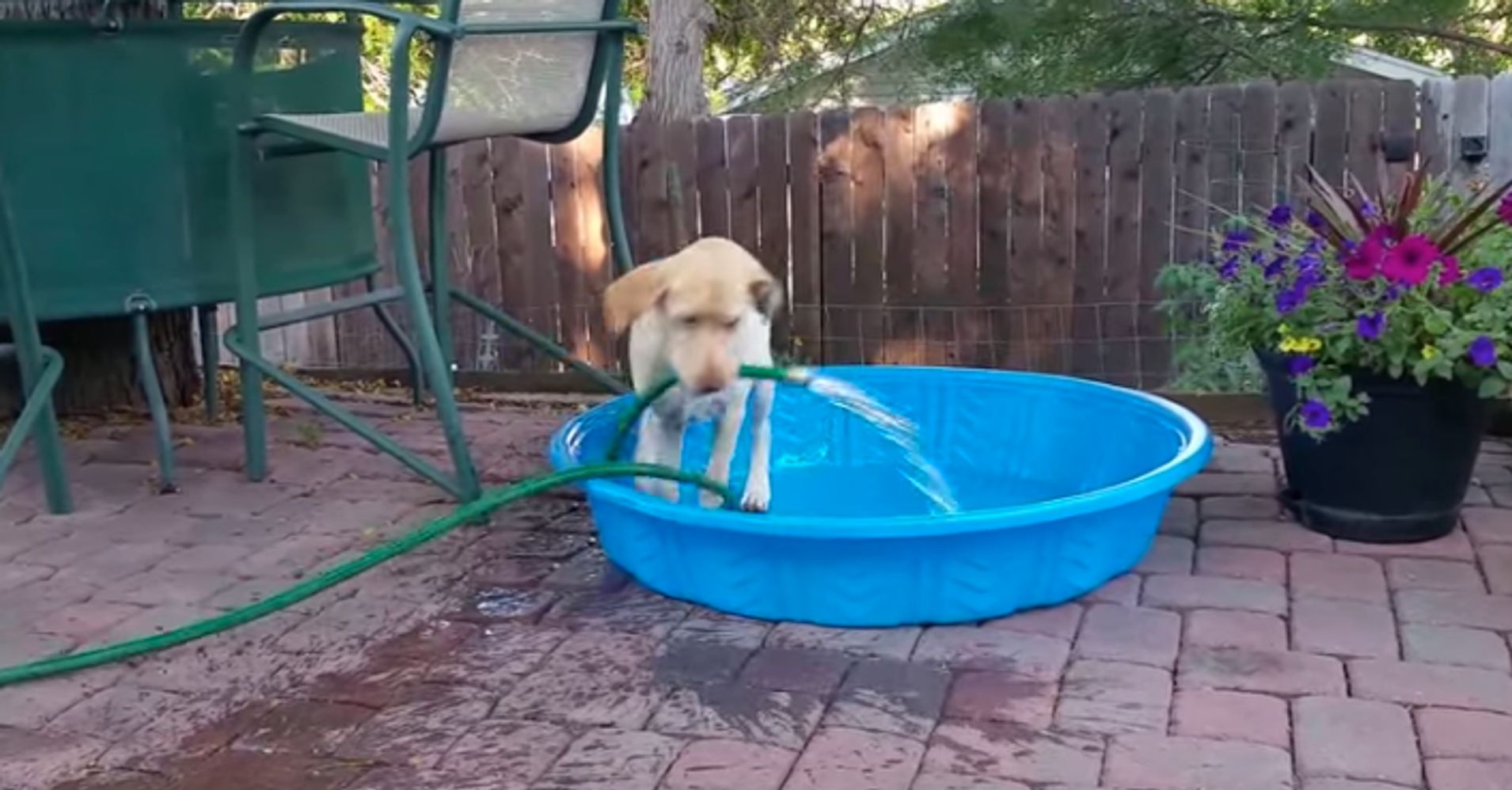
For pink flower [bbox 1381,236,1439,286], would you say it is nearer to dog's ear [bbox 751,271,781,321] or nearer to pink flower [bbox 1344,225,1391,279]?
pink flower [bbox 1344,225,1391,279]

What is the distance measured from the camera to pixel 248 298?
151 inches

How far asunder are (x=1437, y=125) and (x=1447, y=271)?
2387 millimetres

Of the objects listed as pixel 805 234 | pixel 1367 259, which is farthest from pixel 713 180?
pixel 1367 259

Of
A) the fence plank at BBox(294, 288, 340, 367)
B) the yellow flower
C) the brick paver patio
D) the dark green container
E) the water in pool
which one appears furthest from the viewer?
the fence plank at BBox(294, 288, 340, 367)

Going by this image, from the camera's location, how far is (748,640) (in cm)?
275

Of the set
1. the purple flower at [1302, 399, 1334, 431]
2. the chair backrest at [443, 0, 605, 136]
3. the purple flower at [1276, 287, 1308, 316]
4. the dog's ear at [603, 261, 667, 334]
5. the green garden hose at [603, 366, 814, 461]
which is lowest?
the purple flower at [1302, 399, 1334, 431]

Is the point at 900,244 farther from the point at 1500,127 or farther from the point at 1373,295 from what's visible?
the point at 1373,295

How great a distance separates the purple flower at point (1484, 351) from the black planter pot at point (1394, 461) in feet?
0.38

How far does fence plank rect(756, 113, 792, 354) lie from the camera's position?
18.7ft

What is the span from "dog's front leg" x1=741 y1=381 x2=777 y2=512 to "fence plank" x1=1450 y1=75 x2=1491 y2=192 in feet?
10.5

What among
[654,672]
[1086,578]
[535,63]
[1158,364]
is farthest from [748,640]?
[1158,364]

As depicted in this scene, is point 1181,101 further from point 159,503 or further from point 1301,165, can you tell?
point 159,503

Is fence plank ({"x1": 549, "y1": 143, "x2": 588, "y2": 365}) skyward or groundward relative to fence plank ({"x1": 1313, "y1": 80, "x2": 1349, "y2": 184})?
groundward

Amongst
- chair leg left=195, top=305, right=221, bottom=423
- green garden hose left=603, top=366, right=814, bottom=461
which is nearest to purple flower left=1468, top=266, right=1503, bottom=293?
green garden hose left=603, top=366, right=814, bottom=461
